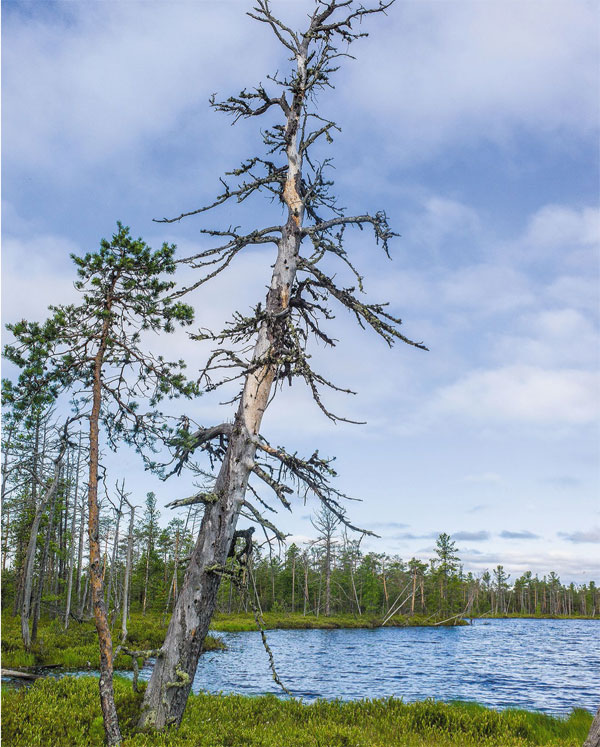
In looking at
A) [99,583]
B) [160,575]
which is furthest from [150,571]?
[99,583]

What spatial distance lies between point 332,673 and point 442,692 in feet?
22.4

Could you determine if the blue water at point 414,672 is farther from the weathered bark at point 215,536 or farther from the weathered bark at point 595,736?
the weathered bark at point 595,736

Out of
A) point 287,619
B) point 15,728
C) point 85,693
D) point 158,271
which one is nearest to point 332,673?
point 85,693

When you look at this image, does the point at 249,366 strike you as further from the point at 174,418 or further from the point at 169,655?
the point at 169,655

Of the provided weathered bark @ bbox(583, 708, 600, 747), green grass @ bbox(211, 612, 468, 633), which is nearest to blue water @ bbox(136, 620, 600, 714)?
green grass @ bbox(211, 612, 468, 633)

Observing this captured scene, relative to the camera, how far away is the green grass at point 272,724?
878cm

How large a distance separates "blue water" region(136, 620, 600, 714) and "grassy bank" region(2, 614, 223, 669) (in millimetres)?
3119

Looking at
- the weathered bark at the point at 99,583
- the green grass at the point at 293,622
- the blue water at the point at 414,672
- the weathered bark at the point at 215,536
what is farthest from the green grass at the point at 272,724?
the green grass at the point at 293,622

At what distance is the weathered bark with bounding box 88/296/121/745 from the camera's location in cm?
786

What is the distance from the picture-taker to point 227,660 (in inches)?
1256

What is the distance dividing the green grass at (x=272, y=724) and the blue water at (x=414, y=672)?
4.77 m

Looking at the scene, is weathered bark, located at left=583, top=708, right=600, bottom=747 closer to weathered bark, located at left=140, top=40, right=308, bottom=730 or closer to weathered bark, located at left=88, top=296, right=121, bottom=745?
weathered bark, located at left=140, top=40, right=308, bottom=730

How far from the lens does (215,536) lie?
27.9ft

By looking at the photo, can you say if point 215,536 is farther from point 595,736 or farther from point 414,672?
point 414,672
